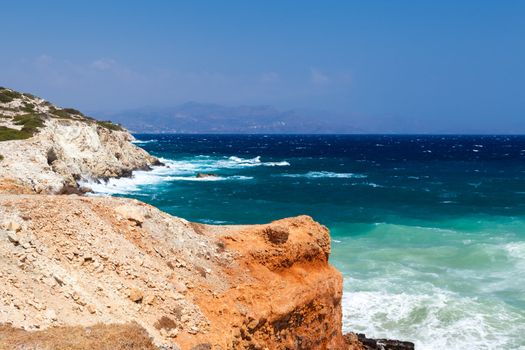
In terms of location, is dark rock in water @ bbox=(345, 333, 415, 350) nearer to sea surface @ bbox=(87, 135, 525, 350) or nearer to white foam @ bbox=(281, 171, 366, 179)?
sea surface @ bbox=(87, 135, 525, 350)

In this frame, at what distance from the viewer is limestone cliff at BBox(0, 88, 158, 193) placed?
1538 inches

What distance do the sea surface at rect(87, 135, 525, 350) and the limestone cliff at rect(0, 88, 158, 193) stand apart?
3.67m

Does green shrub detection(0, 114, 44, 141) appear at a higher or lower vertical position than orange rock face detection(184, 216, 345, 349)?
higher

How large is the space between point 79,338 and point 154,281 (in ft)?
14.2

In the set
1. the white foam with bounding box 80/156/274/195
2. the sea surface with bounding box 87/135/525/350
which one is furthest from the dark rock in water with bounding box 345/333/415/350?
the white foam with bounding box 80/156/274/195

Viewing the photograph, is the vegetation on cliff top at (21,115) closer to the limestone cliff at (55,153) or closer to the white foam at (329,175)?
the limestone cliff at (55,153)

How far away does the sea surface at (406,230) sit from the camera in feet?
85.3

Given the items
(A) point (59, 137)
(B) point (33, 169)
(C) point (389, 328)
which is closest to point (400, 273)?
(C) point (389, 328)

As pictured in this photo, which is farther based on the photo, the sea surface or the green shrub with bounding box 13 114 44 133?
the green shrub with bounding box 13 114 44 133

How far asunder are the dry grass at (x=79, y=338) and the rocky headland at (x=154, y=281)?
0.02m

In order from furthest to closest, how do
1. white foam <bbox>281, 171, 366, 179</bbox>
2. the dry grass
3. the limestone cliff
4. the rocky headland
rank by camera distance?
white foam <bbox>281, 171, 366, 179</bbox> → the limestone cliff → the rocky headland → the dry grass

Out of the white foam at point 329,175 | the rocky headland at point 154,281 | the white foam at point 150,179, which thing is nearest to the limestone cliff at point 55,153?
the white foam at point 150,179

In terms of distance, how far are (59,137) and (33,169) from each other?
2587 cm

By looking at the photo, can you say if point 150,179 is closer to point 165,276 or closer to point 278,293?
point 278,293
